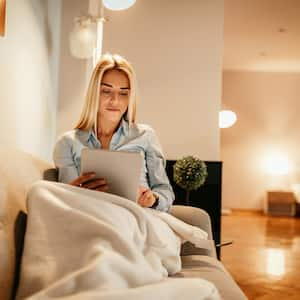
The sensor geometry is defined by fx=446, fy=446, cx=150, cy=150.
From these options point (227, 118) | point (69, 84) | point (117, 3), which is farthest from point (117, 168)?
point (227, 118)

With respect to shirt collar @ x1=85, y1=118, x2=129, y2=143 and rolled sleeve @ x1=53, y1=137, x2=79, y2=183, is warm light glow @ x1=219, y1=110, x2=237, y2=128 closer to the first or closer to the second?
shirt collar @ x1=85, y1=118, x2=129, y2=143

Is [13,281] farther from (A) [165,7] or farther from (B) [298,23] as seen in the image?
(B) [298,23]

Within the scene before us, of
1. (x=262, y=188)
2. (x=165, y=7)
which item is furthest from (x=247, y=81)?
(x=165, y=7)

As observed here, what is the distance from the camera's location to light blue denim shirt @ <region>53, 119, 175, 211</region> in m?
1.56

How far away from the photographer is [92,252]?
0.91 m

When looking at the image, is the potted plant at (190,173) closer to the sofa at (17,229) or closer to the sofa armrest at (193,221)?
the sofa armrest at (193,221)

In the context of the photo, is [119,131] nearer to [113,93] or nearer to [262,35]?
[113,93]

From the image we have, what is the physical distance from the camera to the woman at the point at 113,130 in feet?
5.13

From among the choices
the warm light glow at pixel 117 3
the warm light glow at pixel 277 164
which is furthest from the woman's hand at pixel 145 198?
the warm light glow at pixel 277 164

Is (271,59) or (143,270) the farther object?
(271,59)

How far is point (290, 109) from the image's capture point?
6.82 metres

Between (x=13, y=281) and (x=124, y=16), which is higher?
(x=124, y=16)

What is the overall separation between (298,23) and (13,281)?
4417 millimetres

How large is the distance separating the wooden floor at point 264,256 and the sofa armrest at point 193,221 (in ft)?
3.64
